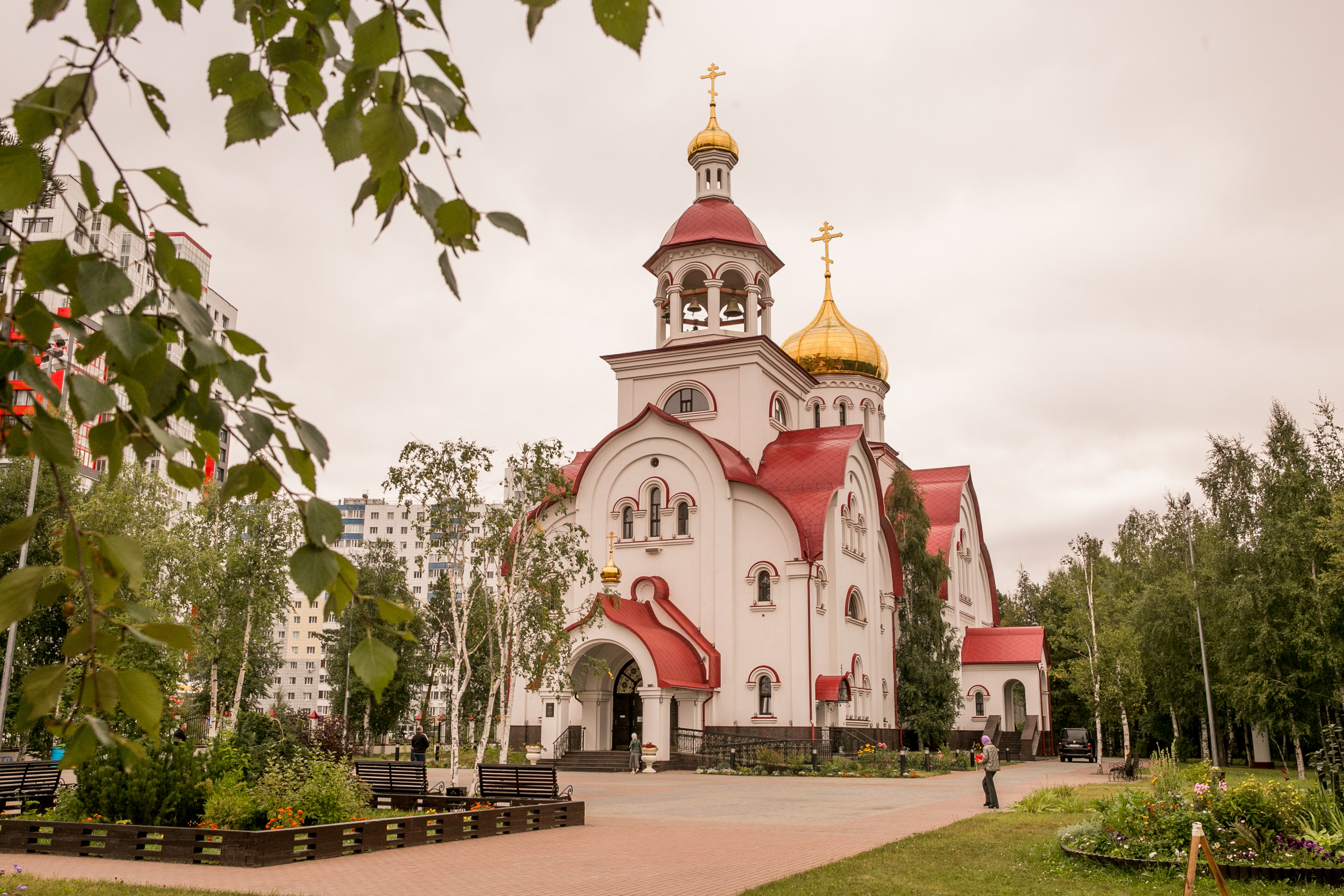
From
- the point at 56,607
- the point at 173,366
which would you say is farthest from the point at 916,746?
the point at 173,366

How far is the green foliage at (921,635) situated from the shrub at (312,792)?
24.2 metres

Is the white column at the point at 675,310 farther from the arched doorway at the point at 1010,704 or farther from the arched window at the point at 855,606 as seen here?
the arched doorway at the point at 1010,704

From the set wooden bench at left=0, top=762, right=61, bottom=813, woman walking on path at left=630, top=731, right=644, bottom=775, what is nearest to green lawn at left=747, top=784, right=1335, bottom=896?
wooden bench at left=0, top=762, right=61, bottom=813

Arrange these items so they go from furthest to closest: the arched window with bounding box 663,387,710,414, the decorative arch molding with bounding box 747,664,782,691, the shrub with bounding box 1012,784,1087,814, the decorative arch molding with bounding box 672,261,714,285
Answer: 1. the decorative arch molding with bounding box 672,261,714,285
2. the arched window with bounding box 663,387,710,414
3. the decorative arch molding with bounding box 747,664,782,691
4. the shrub with bounding box 1012,784,1087,814

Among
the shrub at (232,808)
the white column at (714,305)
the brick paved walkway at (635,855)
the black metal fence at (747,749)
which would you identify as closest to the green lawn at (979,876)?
the brick paved walkway at (635,855)

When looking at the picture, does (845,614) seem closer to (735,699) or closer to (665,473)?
(735,699)

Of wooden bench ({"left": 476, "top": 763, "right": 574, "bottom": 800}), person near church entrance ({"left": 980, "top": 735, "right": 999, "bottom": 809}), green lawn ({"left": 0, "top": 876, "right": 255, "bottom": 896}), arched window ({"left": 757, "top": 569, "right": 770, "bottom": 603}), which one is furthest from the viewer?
arched window ({"left": 757, "top": 569, "right": 770, "bottom": 603})

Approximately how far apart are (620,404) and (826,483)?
7329 mm

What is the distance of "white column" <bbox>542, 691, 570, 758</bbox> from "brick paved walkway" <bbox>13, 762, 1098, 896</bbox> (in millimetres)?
9433

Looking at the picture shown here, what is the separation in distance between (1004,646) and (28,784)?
33883mm

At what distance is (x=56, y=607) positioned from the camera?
84.7ft

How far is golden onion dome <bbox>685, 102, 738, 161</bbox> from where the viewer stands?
118 ft

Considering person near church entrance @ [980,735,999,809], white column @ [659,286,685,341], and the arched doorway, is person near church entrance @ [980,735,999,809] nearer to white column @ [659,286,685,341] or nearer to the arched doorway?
white column @ [659,286,685,341]

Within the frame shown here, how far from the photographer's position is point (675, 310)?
3344 centimetres
